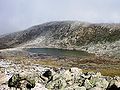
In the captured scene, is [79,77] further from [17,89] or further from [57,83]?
[17,89]

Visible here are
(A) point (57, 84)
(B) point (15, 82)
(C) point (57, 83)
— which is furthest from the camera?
(B) point (15, 82)

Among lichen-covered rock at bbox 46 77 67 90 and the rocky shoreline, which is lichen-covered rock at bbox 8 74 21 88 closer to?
the rocky shoreline

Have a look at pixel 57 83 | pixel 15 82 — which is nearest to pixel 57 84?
pixel 57 83

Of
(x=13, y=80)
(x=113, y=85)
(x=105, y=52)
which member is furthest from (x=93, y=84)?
(x=105, y=52)

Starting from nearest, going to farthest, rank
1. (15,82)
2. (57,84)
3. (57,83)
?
(57,84) < (57,83) < (15,82)

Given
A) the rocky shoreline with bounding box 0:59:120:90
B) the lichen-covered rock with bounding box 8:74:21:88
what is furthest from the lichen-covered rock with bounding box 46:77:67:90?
the lichen-covered rock with bounding box 8:74:21:88

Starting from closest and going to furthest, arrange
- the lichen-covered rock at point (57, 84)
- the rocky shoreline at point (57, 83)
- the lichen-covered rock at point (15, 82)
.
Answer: the rocky shoreline at point (57, 83), the lichen-covered rock at point (57, 84), the lichen-covered rock at point (15, 82)

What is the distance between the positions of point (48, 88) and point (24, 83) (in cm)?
355

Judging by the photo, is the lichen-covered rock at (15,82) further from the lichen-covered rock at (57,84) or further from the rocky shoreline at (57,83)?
the lichen-covered rock at (57,84)

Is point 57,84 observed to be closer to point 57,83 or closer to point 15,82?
point 57,83

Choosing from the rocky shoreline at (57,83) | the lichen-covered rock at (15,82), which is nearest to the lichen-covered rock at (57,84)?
the rocky shoreline at (57,83)

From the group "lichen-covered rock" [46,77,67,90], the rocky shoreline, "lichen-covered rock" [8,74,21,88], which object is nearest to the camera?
the rocky shoreline

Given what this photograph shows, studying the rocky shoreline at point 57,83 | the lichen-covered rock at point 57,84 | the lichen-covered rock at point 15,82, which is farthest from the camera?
the lichen-covered rock at point 15,82

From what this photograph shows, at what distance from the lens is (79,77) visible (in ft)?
185
